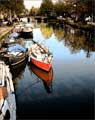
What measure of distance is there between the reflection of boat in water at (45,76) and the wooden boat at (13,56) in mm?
1795

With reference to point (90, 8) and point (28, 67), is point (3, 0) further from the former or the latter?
point (28, 67)

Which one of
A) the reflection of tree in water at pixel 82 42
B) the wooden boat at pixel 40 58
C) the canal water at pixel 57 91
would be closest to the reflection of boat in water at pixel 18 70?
the canal water at pixel 57 91

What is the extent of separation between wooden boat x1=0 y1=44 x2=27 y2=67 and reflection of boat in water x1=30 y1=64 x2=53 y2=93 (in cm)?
179

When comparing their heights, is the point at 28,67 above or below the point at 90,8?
below

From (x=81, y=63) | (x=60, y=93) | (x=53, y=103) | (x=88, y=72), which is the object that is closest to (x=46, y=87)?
(x=60, y=93)

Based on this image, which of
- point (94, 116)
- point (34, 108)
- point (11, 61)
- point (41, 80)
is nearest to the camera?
point (94, 116)

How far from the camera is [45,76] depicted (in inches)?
1129

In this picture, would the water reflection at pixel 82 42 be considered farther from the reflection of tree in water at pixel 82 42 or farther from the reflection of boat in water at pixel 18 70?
the reflection of boat in water at pixel 18 70

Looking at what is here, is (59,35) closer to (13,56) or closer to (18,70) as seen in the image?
(13,56)

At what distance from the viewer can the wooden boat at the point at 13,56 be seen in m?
32.3

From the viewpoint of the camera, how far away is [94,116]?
63.2ft

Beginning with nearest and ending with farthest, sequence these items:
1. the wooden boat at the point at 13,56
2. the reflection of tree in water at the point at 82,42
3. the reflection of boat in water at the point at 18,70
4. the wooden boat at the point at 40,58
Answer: the reflection of boat in water at the point at 18,70, the wooden boat at the point at 40,58, the wooden boat at the point at 13,56, the reflection of tree in water at the point at 82,42

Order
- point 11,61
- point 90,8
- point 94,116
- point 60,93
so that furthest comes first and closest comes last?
1. point 90,8
2. point 11,61
3. point 60,93
4. point 94,116

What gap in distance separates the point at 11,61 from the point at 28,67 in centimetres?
197
